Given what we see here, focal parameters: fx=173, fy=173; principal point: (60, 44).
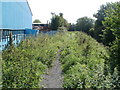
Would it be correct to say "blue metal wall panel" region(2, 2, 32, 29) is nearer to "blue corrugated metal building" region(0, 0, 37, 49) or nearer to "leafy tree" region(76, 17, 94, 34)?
"blue corrugated metal building" region(0, 0, 37, 49)

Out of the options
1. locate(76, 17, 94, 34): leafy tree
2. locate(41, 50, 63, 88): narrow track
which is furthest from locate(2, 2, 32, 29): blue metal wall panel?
locate(76, 17, 94, 34): leafy tree

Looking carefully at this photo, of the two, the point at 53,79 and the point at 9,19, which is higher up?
the point at 9,19

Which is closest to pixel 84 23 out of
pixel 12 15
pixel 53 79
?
pixel 12 15

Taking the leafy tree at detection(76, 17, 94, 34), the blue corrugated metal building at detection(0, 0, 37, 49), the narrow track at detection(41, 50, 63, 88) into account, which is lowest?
the narrow track at detection(41, 50, 63, 88)

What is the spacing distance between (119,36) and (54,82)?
11.5 ft

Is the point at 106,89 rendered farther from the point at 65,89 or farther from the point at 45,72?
the point at 45,72

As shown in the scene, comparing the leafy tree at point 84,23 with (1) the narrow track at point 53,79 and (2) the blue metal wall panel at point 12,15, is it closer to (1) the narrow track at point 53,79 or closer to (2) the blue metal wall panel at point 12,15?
(2) the blue metal wall panel at point 12,15

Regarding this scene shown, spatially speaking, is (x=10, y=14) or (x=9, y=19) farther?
(x=10, y=14)

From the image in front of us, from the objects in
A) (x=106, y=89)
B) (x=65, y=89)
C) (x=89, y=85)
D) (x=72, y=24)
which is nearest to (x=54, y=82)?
(x=65, y=89)

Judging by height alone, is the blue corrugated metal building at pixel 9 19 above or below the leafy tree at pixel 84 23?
below

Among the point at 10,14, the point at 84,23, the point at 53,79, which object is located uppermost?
the point at 84,23

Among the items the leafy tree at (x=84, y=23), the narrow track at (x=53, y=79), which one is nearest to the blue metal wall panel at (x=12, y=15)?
the narrow track at (x=53, y=79)

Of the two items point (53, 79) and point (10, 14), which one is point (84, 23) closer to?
point (10, 14)

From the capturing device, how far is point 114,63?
22.9 feet
